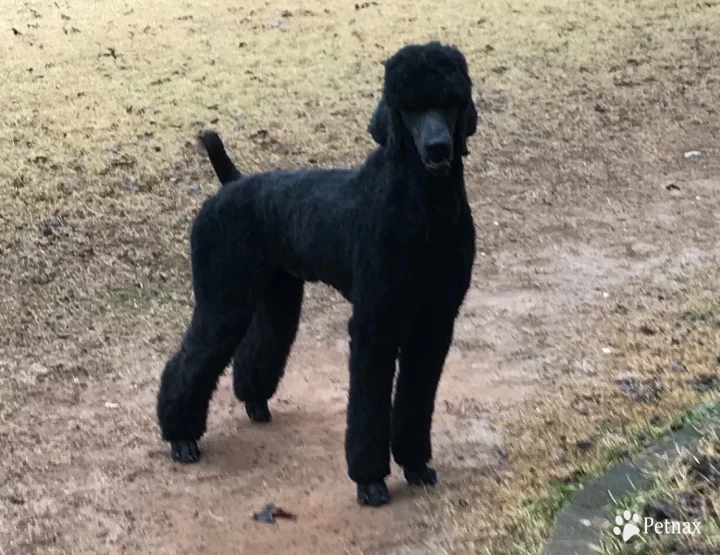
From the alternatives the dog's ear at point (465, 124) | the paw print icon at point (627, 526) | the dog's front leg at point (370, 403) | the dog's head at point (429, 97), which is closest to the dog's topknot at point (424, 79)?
the dog's head at point (429, 97)

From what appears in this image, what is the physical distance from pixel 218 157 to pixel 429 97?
148 centimetres

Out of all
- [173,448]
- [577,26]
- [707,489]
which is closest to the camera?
[707,489]

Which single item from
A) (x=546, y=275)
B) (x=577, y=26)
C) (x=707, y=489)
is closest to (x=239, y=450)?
(x=707, y=489)

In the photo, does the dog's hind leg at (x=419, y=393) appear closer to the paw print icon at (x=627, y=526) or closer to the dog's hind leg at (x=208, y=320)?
the dog's hind leg at (x=208, y=320)

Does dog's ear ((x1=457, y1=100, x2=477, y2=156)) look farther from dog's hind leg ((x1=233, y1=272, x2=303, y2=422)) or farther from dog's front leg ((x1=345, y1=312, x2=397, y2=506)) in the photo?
dog's hind leg ((x1=233, y1=272, x2=303, y2=422))

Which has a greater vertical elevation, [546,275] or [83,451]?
[83,451]

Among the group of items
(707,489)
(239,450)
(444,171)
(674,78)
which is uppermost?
(444,171)

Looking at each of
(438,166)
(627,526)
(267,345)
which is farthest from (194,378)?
(627,526)

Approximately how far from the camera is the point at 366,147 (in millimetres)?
9070

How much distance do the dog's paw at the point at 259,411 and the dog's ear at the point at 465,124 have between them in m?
2.00

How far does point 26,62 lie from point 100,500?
8.02 m

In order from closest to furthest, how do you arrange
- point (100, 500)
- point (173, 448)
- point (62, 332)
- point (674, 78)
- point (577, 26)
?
point (100, 500), point (173, 448), point (62, 332), point (674, 78), point (577, 26)

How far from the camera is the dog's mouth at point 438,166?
3430 mm

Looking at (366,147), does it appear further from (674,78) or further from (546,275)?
(674,78)
